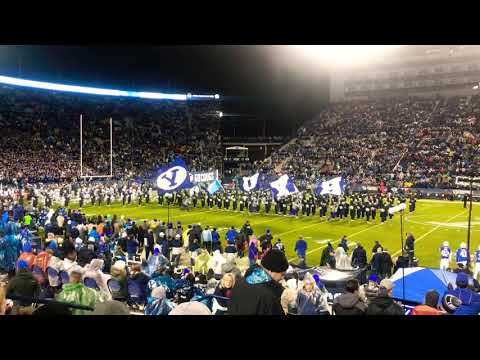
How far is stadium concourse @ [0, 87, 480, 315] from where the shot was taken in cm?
476

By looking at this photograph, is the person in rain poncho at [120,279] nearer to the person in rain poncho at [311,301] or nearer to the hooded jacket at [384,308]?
the person in rain poncho at [311,301]

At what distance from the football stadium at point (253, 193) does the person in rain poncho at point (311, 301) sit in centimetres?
1

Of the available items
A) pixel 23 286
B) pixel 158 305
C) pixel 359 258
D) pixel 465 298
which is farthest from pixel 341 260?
pixel 23 286

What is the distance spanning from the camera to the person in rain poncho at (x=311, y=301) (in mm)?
5289

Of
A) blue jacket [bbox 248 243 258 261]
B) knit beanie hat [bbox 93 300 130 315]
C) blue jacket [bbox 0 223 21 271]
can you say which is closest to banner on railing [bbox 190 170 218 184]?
blue jacket [bbox 248 243 258 261]

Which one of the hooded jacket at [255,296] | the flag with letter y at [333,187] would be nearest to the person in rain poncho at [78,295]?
the hooded jacket at [255,296]

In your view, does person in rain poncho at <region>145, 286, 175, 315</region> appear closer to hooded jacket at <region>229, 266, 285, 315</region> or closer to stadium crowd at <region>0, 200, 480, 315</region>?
stadium crowd at <region>0, 200, 480, 315</region>

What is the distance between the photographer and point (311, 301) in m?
5.32

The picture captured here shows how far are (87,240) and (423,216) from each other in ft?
49.6
